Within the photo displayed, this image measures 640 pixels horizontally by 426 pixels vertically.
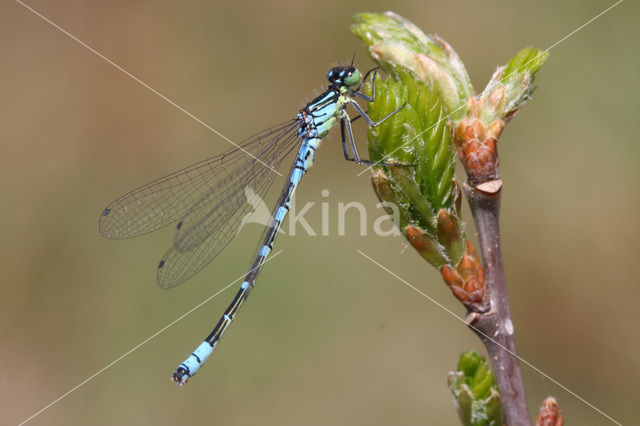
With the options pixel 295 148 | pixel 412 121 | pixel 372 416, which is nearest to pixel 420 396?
pixel 372 416

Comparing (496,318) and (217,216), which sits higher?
(496,318)

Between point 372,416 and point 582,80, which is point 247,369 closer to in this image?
point 372,416

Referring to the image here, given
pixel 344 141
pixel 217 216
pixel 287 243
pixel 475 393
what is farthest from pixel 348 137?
pixel 475 393

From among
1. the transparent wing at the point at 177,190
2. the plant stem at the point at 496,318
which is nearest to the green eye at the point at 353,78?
the transparent wing at the point at 177,190

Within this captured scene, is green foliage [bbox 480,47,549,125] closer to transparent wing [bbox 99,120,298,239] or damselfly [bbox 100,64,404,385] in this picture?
damselfly [bbox 100,64,404,385]

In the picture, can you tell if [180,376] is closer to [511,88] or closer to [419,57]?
[419,57]

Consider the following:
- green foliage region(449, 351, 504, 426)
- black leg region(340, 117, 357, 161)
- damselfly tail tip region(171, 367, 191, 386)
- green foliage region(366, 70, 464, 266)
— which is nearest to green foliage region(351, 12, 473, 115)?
green foliage region(366, 70, 464, 266)
